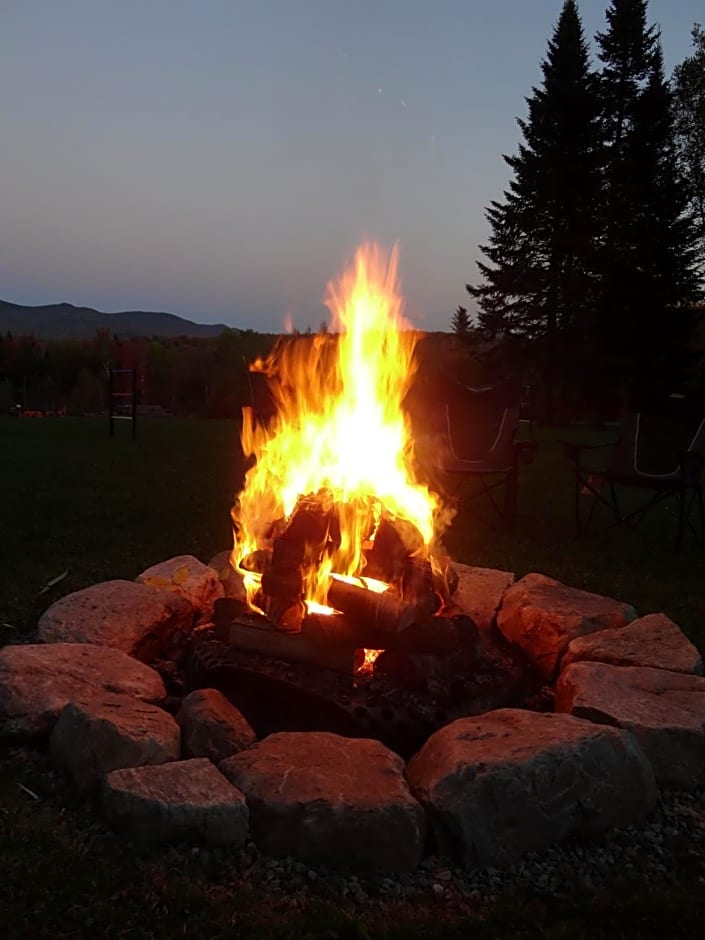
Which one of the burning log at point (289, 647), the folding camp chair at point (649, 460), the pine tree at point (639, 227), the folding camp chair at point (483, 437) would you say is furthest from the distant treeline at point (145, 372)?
the burning log at point (289, 647)

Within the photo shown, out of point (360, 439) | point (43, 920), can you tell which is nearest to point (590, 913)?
point (43, 920)

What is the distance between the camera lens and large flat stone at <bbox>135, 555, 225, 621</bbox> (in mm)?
3906

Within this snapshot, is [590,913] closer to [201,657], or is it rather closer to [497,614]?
[201,657]

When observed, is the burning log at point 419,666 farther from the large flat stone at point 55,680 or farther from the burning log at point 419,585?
the large flat stone at point 55,680

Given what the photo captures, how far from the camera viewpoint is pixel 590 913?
199 cm

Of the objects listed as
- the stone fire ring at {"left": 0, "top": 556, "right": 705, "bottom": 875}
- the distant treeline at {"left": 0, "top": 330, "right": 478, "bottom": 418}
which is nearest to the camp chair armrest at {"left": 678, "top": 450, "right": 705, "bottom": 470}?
the stone fire ring at {"left": 0, "top": 556, "right": 705, "bottom": 875}

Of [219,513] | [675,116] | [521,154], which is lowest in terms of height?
Answer: [219,513]

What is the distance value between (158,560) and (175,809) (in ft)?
10.8

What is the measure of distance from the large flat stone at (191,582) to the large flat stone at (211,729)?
3.44 feet

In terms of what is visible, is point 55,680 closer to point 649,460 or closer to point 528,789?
point 528,789

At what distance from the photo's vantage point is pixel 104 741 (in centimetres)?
243

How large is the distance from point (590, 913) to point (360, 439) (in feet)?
8.83

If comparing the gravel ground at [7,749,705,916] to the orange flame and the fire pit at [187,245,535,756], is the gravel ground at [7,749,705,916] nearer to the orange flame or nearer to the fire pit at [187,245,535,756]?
the fire pit at [187,245,535,756]

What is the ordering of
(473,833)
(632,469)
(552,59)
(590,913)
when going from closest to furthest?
(590,913), (473,833), (632,469), (552,59)
